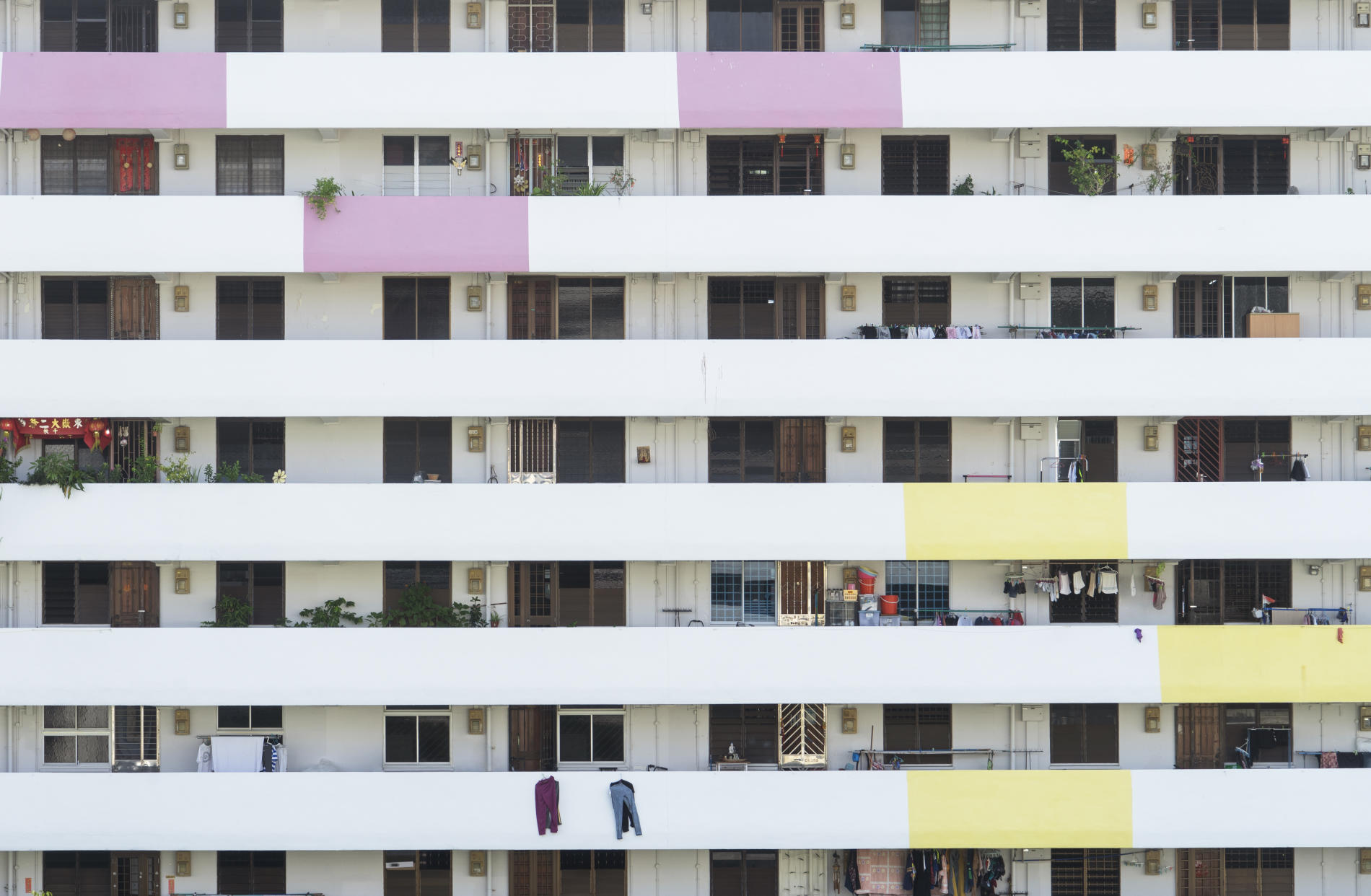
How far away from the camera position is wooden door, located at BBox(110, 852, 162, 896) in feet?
58.3

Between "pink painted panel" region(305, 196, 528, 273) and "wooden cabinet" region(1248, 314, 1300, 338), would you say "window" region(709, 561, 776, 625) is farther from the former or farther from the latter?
"wooden cabinet" region(1248, 314, 1300, 338)

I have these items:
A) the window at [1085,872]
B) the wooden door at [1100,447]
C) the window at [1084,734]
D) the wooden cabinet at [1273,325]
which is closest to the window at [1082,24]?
the wooden cabinet at [1273,325]

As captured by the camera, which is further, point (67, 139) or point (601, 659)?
point (67, 139)

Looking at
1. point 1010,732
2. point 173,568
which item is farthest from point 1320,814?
point 173,568

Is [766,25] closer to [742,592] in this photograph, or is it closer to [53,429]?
[742,592]

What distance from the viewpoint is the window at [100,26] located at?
18.3m

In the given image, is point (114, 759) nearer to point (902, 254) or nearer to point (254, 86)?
point (254, 86)

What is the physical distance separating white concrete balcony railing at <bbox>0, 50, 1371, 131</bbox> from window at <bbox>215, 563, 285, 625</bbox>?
6409 millimetres

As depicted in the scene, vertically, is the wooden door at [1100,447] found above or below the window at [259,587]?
above

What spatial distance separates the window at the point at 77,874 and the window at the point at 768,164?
13.5m

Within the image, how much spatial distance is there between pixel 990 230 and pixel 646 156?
205 inches

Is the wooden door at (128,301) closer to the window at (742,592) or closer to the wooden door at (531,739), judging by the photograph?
the wooden door at (531,739)

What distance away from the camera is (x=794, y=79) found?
17391 millimetres

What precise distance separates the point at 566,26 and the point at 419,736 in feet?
35.6
